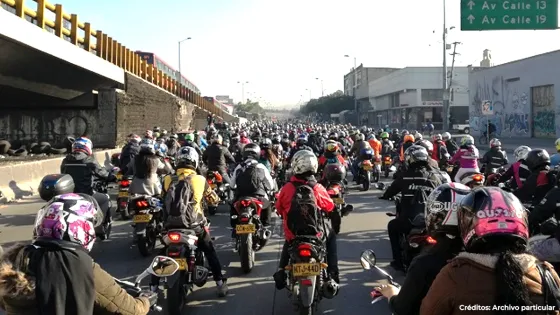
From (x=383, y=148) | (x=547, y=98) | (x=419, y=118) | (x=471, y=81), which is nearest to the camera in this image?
(x=383, y=148)

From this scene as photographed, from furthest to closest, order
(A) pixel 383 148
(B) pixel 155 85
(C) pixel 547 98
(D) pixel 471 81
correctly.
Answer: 1. (D) pixel 471 81
2. (C) pixel 547 98
3. (B) pixel 155 85
4. (A) pixel 383 148

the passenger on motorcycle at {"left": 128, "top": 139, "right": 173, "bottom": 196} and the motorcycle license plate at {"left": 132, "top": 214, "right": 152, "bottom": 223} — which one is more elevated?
the passenger on motorcycle at {"left": 128, "top": 139, "right": 173, "bottom": 196}

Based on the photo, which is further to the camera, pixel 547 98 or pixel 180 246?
pixel 547 98

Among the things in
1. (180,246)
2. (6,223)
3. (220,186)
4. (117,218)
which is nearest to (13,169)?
(6,223)

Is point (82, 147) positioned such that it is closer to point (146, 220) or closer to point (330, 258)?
point (146, 220)

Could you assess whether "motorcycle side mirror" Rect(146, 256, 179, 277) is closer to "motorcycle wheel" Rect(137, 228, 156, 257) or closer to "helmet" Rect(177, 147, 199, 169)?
"helmet" Rect(177, 147, 199, 169)

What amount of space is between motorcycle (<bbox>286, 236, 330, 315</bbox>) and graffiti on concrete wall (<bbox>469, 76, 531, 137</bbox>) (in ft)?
116

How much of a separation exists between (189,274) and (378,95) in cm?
8422

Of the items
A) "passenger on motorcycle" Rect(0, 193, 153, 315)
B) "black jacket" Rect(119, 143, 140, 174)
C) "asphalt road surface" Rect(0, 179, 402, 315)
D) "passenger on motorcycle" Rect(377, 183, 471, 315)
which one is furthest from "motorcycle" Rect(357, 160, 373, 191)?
"passenger on motorcycle" Rect(0, 193, 153, 315)

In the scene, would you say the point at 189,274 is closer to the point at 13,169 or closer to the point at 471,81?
the point at 13,169

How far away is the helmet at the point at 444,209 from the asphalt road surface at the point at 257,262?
8.53 feet

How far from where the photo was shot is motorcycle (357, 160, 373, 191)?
14251 mm

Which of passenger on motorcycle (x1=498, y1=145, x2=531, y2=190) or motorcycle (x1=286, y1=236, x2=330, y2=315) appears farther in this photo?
passenger on motorcycle (x1=498, y1=145, x2=531, y2=190)

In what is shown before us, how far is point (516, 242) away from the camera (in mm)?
2256
